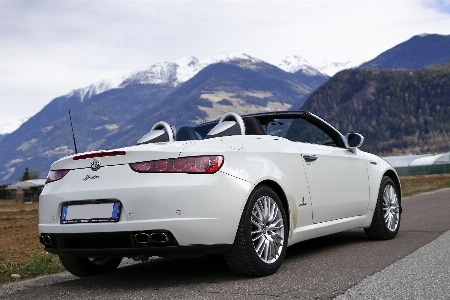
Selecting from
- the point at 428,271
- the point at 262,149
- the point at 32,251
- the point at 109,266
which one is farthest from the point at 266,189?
the point at 32,251

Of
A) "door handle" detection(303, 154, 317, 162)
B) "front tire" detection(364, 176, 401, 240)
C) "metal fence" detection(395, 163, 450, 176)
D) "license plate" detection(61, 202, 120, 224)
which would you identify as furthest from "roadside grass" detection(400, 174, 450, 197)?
"metal fence" detection(395, 163, 450, 176)

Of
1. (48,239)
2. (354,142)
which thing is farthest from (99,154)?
(354,142)

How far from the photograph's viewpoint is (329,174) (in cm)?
616

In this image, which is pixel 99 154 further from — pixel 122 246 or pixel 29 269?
pixel 29 269

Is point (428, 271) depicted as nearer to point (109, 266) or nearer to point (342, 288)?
point (342, 288)

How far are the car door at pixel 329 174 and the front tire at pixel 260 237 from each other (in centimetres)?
71

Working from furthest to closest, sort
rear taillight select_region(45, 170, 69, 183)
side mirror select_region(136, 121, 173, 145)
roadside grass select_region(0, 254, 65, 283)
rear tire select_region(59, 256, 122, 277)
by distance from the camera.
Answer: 1. roadside grass select_region(0, 254, 65, 283)
2. side mirror select_region(136, 121, 173, 145)
3. rear tire select_region(59, 256, 122, 277)
4. rear taillight select_region(45, 170, 69, 183)

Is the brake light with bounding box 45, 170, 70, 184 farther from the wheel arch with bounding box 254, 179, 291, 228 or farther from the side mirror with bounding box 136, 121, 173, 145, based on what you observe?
the wheel arch with bounding box 254, 179, 291, 228

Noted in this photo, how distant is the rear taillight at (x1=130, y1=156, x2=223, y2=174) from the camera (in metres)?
4.56

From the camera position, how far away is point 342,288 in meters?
4.32

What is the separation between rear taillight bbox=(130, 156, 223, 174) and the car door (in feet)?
4.68

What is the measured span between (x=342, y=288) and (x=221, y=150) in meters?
1.36

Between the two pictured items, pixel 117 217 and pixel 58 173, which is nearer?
pixel 117 217

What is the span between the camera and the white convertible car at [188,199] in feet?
14.8
